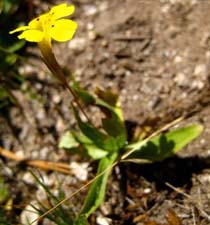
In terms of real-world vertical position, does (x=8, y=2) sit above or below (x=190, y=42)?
above

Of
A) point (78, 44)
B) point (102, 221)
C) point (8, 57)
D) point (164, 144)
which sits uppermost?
point (8, 57)

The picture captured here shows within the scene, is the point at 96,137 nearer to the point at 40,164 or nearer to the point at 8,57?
the point at 40,164

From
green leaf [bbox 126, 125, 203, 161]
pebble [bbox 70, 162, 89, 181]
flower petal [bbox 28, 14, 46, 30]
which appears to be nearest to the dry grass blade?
pebble [bbox 70, 162, 89, 181]

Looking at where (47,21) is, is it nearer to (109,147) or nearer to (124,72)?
(109,147)

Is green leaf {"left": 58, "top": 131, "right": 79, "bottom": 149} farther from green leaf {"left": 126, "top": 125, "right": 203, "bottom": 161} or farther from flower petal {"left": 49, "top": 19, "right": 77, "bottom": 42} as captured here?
flower petal {"left": 49, "top": 19, "right": 77, "bottom": 42}

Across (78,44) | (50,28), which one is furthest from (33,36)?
(78,44)

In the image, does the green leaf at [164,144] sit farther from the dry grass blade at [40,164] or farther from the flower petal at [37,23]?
the flower petal at [37,23]

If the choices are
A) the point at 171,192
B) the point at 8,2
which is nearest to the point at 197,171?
the point at 171,192
